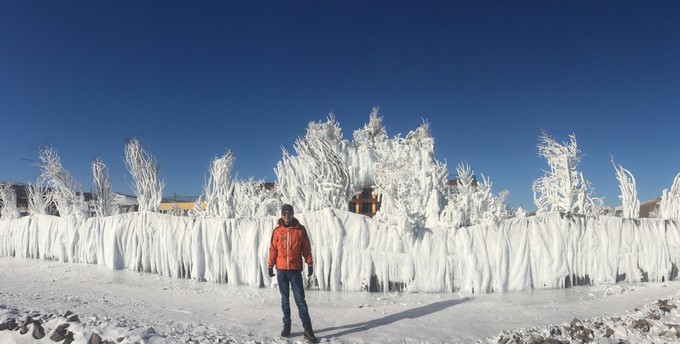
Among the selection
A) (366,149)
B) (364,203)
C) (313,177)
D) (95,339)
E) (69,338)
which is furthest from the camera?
(364,203)

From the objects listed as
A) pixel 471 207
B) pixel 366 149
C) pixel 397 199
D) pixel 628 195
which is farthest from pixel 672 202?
pixel 366 149

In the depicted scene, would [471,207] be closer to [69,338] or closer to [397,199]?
[397,199]

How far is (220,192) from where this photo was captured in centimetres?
1081

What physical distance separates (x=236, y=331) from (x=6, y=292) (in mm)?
5984

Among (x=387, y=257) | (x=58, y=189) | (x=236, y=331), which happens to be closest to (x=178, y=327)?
(x=236, y=331)

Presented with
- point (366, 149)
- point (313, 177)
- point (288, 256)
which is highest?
point (366, 149)

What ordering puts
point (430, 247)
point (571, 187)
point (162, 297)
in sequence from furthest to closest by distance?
point (571, 187)
point (430, 247)
point (162, 297)

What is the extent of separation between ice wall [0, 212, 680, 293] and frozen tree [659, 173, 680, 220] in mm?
777

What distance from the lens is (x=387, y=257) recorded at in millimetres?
9164

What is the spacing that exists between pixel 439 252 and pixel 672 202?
7.18m

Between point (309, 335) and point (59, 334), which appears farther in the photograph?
point (59, 334)

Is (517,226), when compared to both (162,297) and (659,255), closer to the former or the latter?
(659,255)

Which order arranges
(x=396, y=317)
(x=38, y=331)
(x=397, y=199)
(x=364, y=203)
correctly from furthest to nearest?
1. (x=364, y=203)
2. (x=397, y=199)
3. (x=396, y=317)
4. (x=38, y=331)

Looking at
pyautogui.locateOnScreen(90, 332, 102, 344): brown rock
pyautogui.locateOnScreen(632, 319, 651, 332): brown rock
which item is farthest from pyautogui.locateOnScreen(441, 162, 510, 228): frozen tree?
Answer: pyautogui.locateOnScreen(90, 332, 102, 344): brown rock
